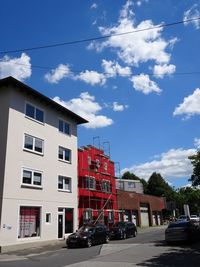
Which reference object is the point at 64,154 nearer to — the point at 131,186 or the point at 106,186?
the point at 106,186

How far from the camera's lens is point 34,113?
27.4 m

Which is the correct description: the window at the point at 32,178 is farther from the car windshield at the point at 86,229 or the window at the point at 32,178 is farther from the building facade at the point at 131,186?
the building facade at the point at 131,186

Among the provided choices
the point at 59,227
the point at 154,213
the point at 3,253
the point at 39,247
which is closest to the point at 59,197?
the point at 59,227

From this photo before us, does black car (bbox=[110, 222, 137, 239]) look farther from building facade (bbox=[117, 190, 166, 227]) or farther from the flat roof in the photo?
building facade (bbox=[117, 190, 166, 227])

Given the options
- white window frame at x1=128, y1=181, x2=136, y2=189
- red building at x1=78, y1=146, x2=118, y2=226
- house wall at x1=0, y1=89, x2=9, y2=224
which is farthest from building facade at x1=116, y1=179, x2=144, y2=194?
house wall at x1=0, y1=89, x2=9, y2=224

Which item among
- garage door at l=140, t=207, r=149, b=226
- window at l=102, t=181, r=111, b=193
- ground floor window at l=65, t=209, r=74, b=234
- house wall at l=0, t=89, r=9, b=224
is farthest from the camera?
garage door at l=140, t=207, r=149, b=226

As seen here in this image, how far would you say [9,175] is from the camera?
922 inches

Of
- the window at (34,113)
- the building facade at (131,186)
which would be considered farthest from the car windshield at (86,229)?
the building facade at (131,186)

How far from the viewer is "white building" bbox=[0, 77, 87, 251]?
23.4 m

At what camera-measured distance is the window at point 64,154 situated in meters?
30.2

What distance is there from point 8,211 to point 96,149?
1696 centimetres

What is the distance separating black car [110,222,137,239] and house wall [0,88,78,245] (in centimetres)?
378

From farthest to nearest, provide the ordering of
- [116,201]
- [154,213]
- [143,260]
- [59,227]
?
[154,213], [116,201], [59,227], [143,260]

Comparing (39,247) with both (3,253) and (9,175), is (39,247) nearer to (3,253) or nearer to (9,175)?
(3,253)
